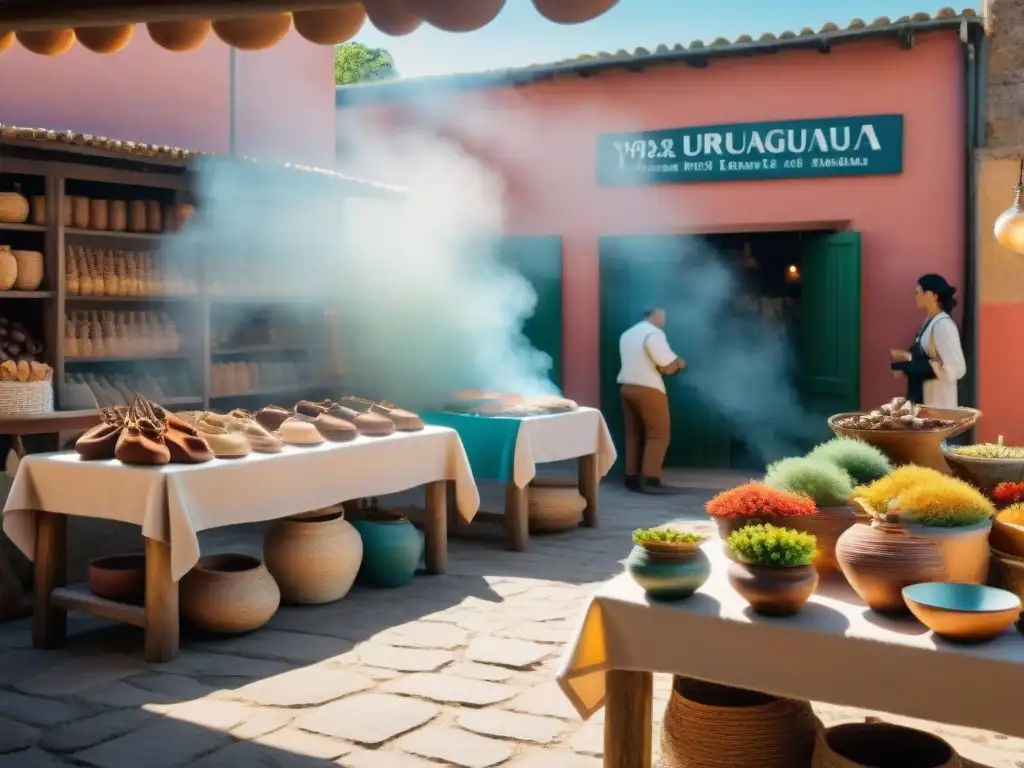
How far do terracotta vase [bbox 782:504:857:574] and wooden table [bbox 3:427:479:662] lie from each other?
2.74 m

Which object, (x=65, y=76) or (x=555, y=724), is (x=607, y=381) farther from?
(x=555, y=724)

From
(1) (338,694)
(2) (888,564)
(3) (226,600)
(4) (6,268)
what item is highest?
(4) (6,268)

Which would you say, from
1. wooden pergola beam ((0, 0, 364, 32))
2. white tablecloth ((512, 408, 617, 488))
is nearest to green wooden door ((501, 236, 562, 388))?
white tablecloth ((512, 408, 617, 488))

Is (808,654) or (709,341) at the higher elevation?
(709,341)

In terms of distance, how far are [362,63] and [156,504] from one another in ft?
96.5

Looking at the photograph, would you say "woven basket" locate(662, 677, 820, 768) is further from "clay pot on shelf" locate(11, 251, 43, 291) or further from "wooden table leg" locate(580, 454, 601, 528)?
"clay pot on shelf" locate(11, 251, 43, 291)

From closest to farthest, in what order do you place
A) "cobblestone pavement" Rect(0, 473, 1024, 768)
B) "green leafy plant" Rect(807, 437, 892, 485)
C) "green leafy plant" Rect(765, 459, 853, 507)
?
"green leafy plant" Rect(765, 459, 853, 507)
"green leafy plant" Rect(807, 437, 892, 485)
"cobblestone pavement" Rect(0, 473, 1024, 768)

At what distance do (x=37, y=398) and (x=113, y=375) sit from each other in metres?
1.18

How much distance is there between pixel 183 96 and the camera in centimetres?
906

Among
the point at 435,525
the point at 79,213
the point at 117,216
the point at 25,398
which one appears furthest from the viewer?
the point at 117,216

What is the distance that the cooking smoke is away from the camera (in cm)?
950

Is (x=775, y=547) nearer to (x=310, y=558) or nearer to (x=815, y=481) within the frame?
(x=815, y=481)

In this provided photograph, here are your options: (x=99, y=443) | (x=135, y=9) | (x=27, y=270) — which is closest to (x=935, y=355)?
(x=99, y=443)

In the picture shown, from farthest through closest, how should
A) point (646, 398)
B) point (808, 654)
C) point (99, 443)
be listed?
point (646, 398) < point (99, 443) < point (808, 654)
